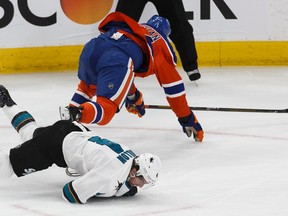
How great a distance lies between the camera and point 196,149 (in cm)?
434

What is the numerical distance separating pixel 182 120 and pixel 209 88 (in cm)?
173

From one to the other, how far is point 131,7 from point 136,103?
1.46m

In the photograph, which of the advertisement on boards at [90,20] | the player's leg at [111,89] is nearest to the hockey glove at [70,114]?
the player's leg at [111,89]

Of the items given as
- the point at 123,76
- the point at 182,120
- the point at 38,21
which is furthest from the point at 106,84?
the point at 38,21

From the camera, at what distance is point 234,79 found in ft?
21.1

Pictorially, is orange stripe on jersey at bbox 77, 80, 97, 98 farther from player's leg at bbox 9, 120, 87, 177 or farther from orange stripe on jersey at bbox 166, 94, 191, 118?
player's leg at bbox 9, 120, 87, 177

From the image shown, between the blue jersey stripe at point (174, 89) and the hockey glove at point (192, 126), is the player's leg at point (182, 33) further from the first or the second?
the blue jersey stripe at point (174, 89)

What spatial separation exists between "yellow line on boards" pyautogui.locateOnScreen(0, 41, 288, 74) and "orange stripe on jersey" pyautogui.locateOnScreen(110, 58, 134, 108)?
2.54 metres

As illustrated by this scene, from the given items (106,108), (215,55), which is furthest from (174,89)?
(215,55)

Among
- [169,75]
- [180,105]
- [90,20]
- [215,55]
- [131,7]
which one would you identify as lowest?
[215,55]

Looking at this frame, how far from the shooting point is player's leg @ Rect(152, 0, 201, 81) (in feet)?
20.2

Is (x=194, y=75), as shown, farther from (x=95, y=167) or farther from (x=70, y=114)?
(x=95, y=167)

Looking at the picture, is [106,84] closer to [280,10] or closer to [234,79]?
[234,79]

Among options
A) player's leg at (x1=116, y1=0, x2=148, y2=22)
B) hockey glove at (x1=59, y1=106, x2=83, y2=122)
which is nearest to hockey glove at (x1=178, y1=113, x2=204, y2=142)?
hockey glove at (x1=59, y1=106, x2=83, y2=122)
